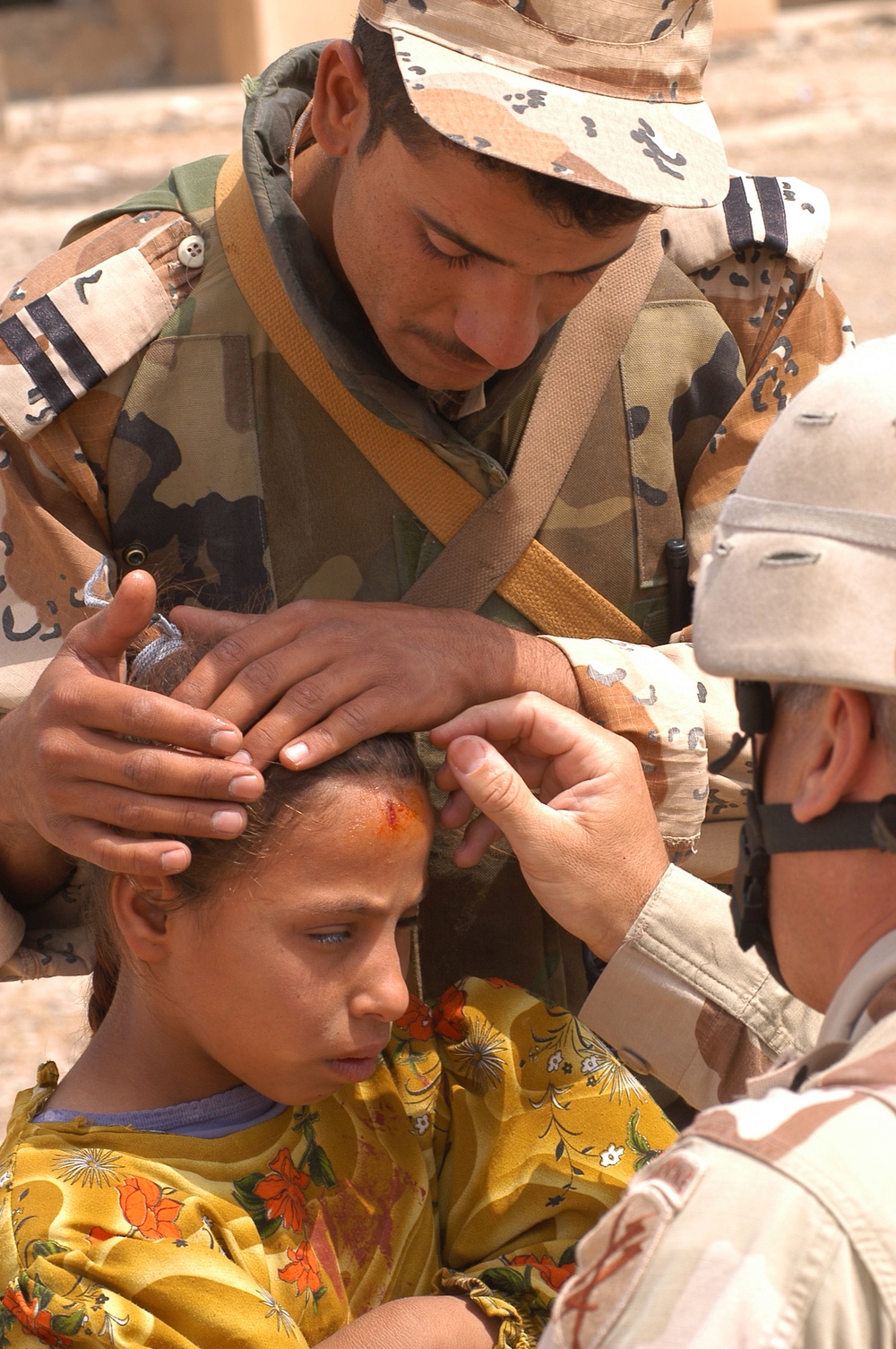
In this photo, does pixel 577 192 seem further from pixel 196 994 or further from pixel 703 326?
pixel 196 994

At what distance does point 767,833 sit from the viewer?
5.87 ft

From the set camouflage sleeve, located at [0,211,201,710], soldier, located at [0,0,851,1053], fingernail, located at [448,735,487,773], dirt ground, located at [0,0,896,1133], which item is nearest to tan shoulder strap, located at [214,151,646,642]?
soldier, located at [0,0,851,1053]

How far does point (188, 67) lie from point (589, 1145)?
23.8 meters

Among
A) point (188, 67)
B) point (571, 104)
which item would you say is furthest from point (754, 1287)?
point (188, 67)

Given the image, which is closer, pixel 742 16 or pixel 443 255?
pixel 443 255

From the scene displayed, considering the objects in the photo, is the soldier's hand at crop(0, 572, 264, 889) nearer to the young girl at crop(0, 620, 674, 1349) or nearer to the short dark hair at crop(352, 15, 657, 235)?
the young girl at crop(0, 620, 674, 1349)

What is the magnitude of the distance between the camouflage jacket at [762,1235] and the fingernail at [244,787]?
96 cm

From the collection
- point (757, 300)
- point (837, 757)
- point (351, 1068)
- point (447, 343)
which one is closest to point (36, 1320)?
point (351, 1068)

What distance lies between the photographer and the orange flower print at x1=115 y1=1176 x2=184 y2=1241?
85.2 inches

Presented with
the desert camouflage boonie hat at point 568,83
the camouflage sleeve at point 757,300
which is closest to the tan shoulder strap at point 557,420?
the camouflage sleeve at point 757,300

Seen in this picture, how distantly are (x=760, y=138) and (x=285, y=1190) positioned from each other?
18.3 meters

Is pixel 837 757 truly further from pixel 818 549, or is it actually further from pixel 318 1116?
pixel 318 1116

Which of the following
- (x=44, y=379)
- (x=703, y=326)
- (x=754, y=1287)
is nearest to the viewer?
(x=754, y=1287)

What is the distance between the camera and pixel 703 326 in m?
2.98
